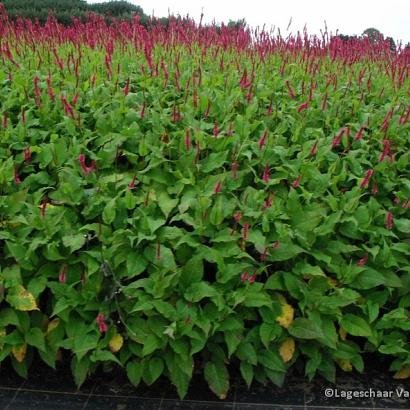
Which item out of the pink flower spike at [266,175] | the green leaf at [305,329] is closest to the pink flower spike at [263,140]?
the pink flower spike at [266,175]

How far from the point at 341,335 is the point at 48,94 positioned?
2399 millimetres

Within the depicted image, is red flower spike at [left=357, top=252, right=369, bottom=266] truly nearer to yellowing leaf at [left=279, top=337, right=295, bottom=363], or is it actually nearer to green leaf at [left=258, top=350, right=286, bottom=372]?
yellowing leaf at [left=279, top=337, right=295, bottom=363]

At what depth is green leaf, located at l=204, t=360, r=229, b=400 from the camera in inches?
116

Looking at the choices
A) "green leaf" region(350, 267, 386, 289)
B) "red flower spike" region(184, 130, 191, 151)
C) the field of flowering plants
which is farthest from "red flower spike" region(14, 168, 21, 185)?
"green leaf" region(350, 267, 386, 289)

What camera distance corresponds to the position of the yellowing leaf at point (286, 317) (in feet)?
9.79

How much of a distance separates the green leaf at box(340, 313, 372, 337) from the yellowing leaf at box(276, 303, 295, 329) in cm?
26

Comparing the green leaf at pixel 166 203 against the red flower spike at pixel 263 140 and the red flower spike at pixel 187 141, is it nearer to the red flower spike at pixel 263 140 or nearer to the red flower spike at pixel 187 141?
the red flower spike at pixel 187 141

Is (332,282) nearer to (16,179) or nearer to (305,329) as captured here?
(305,329)

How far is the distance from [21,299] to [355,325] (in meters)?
1.64

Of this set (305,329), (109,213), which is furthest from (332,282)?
(109,213)

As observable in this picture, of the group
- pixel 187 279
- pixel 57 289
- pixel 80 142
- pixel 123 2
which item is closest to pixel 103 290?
pixel 57 289

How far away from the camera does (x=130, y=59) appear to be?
194 inches

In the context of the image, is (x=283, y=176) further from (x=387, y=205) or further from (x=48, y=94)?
(x=48, y=94)

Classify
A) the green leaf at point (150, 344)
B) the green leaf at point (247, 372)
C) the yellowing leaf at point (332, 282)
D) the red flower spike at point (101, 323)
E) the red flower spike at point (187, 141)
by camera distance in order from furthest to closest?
the red flower spike at point (187, 141) → the yellowing leaf at point (332, 282) → the green leaf at point (247, 372) → the green leaf at point (150, 344) → the red flower spike at point (101, 323)
